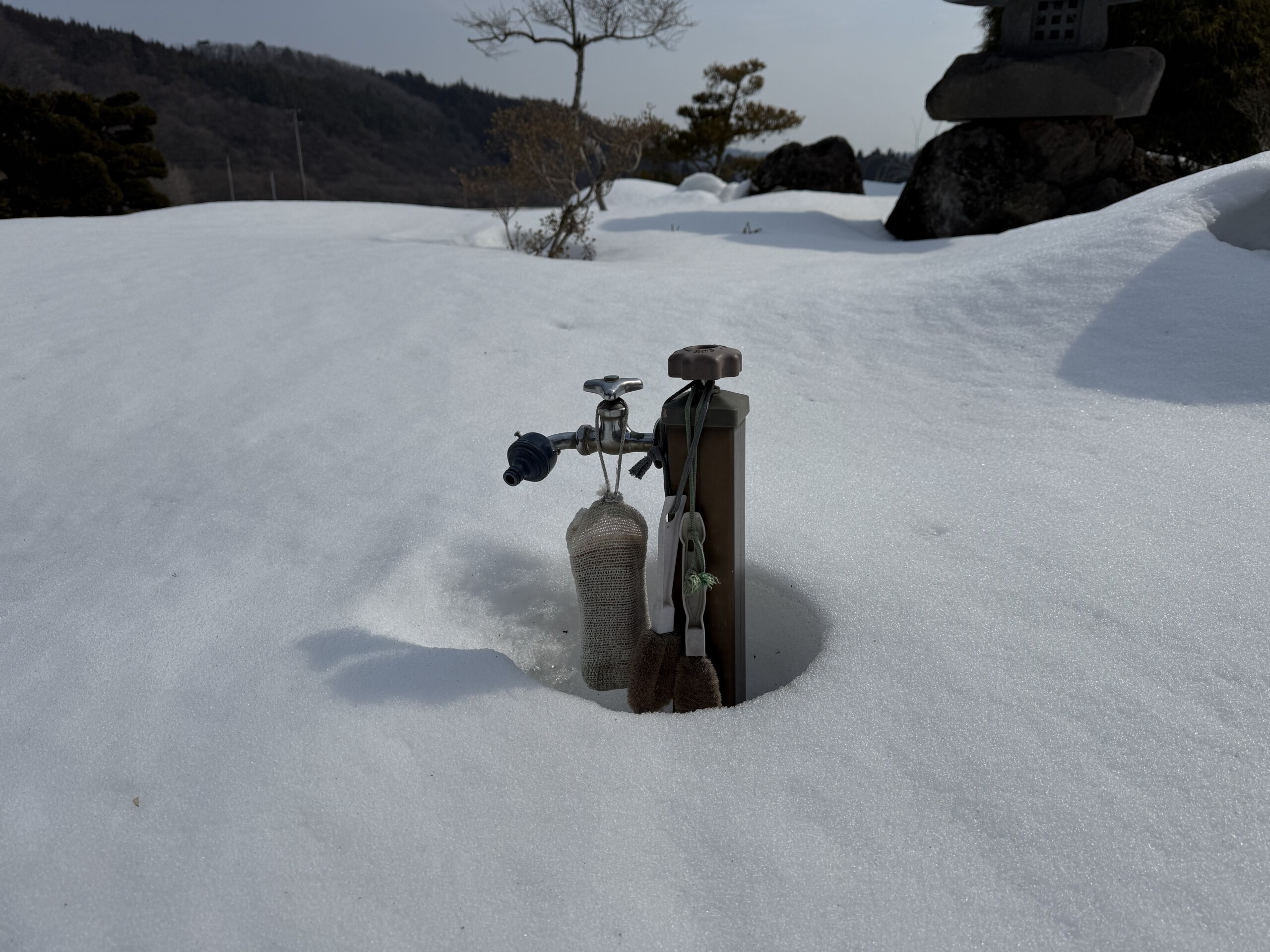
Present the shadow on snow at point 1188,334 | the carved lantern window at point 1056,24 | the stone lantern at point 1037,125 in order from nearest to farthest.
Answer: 1. the shadow on snow at point 1188,334
2. the stone lantern at point 1037,125
3. the carved lantern window at point 1056,24

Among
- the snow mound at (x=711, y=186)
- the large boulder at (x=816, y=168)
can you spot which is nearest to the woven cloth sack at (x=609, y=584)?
the large boulder at (x=816, y=168)

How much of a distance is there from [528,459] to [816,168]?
356 inches

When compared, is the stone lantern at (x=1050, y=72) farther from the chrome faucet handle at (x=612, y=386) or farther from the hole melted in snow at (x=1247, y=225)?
the chrome faucet handle at (x=612, y=386)

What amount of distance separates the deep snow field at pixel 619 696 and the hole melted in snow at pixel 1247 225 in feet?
0.09

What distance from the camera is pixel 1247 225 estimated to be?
306cm

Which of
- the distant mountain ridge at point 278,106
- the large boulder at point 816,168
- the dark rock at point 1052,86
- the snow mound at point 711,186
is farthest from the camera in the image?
the distant mountain ridge at point 278,106

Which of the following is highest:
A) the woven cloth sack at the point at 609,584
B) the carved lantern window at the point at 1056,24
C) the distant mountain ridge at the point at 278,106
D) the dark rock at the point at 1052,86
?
the distant mountain ridge at the point at 278,106

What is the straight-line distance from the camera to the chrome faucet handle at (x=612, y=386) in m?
1.27

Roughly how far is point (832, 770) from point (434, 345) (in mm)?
2199

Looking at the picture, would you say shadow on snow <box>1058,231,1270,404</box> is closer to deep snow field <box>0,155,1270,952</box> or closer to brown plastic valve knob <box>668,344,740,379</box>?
deep snow field <box>0,155,1270,952</box>

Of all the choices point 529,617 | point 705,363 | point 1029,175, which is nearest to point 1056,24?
point 1029,175

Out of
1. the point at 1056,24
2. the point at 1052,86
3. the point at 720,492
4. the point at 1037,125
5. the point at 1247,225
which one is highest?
the point at 1056,24

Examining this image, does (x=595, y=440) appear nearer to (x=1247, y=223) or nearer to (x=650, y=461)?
(x=650, y=461)

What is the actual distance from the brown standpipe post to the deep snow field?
16cm
